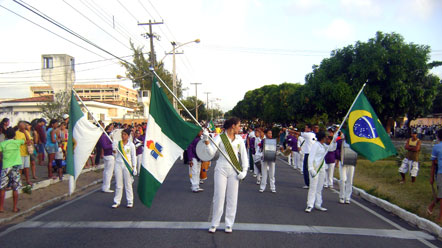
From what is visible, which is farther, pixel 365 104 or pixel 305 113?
pixel 305 113

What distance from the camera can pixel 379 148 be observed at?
715 centimetres

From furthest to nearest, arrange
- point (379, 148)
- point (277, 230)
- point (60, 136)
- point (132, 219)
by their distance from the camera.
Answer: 1. point (60, 136)
2. point (379, 148)
3. point (132, 219)
4. point (277, 230)

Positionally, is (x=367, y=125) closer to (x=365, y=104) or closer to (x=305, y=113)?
(x=365, y=104)

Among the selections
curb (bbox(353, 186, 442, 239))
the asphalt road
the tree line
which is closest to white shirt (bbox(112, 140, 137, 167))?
the asphalt road

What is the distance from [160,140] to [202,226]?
5.71 feet

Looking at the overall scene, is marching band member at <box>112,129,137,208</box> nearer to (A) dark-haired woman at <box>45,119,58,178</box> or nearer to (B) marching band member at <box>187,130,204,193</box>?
(B) marching band member at <box>187,130,204,193</box>

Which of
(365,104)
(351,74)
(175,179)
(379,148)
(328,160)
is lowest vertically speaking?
(175,179)

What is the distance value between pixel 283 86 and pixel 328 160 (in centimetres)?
4176

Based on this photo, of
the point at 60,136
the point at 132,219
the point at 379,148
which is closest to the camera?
the point at 132,219

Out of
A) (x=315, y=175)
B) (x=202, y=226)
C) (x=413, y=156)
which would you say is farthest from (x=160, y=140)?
(x=413, y=156)

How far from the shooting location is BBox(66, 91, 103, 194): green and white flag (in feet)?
23.9

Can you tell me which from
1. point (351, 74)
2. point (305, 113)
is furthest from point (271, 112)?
point (351, 74)

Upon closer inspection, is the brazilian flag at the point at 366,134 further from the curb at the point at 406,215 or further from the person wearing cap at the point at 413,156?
the person wearing cap at the point at 413,156

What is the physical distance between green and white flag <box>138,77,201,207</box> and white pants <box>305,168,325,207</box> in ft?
9.85
